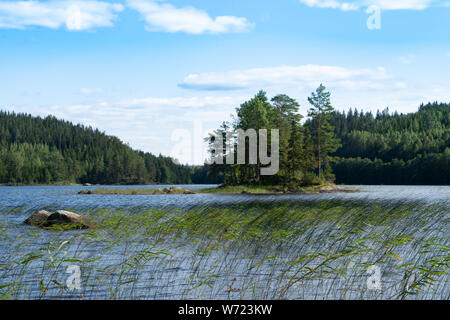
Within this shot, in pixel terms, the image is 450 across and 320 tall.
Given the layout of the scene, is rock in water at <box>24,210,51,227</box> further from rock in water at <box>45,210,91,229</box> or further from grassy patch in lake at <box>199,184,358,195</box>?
grassy patch in lake at <box>199,184,358,195</box>

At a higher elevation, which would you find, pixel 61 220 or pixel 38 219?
pixel 61 220

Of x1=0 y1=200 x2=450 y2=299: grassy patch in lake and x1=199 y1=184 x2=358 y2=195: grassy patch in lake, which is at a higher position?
x1=0 y1=200 x2=450 y2=299: grassy patch in lake

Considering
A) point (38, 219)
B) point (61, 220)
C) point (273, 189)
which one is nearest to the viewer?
point (61, 220)

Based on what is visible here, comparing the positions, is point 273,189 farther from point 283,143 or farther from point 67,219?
point 67,219

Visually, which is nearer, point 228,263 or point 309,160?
point 228,263

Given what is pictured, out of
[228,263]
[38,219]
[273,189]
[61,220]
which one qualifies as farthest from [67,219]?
[273,189]

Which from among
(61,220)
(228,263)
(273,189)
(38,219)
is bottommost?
(273,189)

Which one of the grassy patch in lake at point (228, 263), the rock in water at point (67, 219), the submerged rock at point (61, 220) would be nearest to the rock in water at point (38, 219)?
the submerged rock at point (61, 220)

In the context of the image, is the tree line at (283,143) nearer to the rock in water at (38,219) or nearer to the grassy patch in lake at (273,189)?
the grassy patch in lake at (273,189)

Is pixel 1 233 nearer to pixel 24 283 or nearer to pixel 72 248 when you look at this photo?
pixel 72 248

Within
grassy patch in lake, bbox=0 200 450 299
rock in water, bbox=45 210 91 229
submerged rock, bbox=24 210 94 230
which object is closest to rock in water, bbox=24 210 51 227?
submerged rock, bbox=24 210 94 230

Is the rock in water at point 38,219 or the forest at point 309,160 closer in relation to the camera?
the rock in water at point 38,219

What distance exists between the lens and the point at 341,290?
1195 cm
